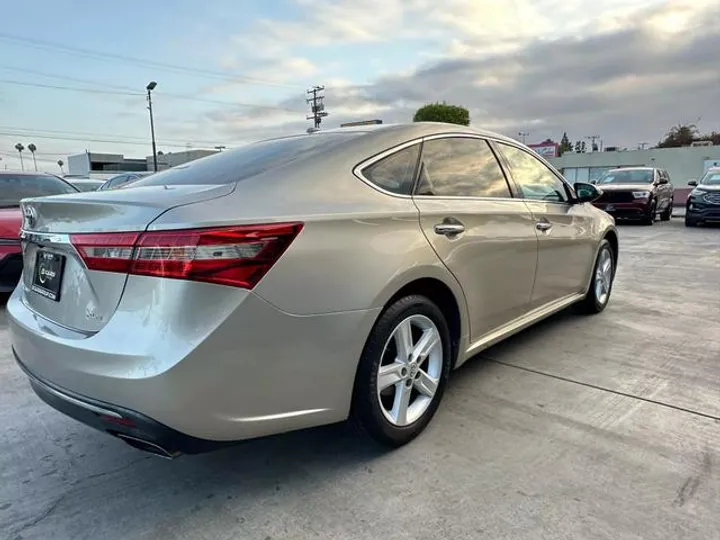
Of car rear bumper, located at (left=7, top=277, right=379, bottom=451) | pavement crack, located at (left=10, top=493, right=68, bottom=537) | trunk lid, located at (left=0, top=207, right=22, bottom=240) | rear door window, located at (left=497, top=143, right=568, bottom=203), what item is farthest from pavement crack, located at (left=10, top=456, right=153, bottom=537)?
trunk lid, located at (left=0, top=207, right=22, bottom=240)

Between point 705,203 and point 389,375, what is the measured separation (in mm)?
14764

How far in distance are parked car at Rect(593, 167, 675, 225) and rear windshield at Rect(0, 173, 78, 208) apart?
42.0ft

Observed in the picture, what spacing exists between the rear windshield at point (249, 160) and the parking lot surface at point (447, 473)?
1.35 meters

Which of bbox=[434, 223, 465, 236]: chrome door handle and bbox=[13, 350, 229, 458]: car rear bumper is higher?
bbox=[434, 223, 465, 236]: chrome door handle

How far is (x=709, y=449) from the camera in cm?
253

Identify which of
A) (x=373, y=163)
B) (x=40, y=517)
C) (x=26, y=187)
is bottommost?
(x=40, y=517)

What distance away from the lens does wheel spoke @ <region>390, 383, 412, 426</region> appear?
8.28 feet

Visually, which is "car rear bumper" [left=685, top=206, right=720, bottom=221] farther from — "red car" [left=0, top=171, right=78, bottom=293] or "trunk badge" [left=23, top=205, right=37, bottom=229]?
"trunk badge" [left=23, top=205, right=37, bottom=229]

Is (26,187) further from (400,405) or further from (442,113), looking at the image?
(442,113)

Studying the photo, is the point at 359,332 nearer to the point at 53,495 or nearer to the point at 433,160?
the point at 433,160

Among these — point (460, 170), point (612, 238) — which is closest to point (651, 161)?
point (612, 238)

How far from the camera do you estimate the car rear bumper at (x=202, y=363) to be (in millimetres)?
1791

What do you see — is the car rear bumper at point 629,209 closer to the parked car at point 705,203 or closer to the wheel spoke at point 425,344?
the parked car at point 705,203

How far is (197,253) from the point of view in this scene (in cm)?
181
